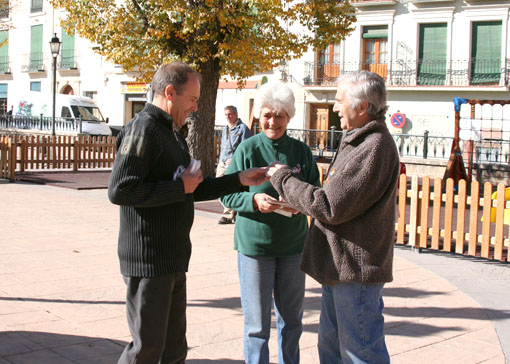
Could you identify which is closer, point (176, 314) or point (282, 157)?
point (176, 314)

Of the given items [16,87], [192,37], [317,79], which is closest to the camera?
[192,37]

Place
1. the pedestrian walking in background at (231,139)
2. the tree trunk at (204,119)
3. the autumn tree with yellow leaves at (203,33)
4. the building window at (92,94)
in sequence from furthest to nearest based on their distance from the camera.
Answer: the building window at (92,94) → the tree trunk at (204,119) → the autumn tree with yellow leaves at (203,33) → the pedestrian walking in background at (231,139)

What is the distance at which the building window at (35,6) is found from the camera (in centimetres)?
4280

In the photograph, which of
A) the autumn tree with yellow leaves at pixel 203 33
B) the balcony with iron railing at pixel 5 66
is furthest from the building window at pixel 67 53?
the autumn tree with yellow leaves at pixel 203 33

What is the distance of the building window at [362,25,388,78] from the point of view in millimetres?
31047

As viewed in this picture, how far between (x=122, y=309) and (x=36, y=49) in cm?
4134

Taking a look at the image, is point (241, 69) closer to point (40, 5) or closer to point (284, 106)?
point (284, 106)

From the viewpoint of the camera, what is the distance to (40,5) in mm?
42688

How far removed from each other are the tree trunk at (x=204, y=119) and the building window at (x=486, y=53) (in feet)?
56.3

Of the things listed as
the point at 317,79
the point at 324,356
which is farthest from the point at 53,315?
the point at 317,79

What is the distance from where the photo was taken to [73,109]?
103 ft

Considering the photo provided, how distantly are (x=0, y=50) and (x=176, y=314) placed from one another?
47.5 meters

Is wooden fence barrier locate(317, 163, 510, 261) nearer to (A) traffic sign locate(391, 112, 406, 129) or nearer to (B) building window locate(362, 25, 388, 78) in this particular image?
(A) traffic sign locate(391, 112, 406, 129)

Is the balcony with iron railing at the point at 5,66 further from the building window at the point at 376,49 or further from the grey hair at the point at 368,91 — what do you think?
the grey hair at the point at 368,91
